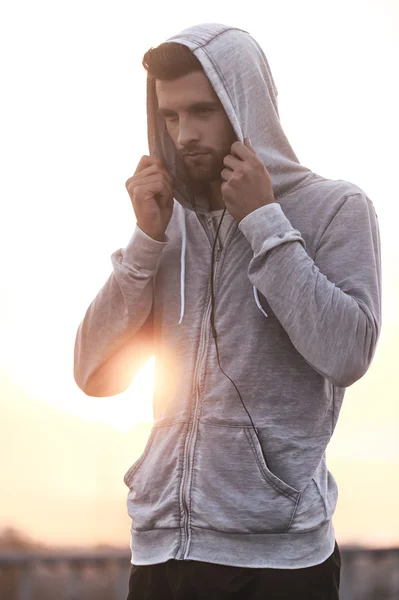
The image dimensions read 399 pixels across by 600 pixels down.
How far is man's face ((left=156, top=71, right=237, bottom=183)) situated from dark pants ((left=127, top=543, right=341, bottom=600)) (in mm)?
1006

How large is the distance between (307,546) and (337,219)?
0.80 m

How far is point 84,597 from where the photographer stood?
1710 inches

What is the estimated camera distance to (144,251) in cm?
255

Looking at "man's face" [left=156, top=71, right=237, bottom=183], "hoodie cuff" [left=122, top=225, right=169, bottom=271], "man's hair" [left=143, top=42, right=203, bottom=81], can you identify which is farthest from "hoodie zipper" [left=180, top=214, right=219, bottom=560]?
"man's hair" [left=143, top=42, right=203, bottom=81]

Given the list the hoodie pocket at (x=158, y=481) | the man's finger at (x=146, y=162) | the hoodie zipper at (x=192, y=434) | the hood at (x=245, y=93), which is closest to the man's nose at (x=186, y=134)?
the hood at (x=245, y=93)

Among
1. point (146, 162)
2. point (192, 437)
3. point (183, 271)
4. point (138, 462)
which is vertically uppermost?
point (146, 162)

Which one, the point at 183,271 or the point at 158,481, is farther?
the point at 183,271

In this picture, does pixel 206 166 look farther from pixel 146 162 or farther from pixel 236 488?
pixel 236 488

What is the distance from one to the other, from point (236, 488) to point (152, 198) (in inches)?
32.4

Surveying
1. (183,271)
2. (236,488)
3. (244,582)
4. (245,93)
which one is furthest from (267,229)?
(244,582)

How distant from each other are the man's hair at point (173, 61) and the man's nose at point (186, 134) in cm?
16

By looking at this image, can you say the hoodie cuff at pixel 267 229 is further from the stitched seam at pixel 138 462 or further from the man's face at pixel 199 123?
the stitched seam at pixel 138 462

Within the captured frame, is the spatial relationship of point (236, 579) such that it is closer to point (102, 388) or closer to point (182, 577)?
point (182, 577)

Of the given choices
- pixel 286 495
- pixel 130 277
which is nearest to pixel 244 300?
pixel 130 277
